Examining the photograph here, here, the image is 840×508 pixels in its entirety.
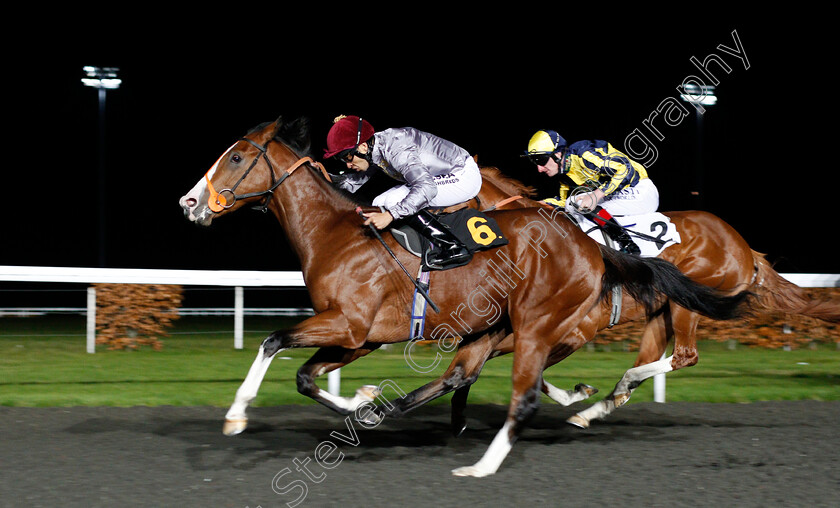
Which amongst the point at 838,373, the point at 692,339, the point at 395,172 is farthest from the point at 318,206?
the point at 838,373

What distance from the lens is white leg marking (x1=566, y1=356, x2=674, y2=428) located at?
4.83 m

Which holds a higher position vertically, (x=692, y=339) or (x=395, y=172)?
(x=395, y=172)

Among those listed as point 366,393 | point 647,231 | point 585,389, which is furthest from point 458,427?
point 647,231

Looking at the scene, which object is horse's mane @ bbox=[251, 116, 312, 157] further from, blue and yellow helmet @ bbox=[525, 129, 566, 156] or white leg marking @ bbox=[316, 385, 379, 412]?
blue and yellow helmet @ bbox=[525, 129, 566, 156]

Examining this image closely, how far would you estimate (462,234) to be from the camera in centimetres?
395

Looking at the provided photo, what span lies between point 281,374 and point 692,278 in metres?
3.45

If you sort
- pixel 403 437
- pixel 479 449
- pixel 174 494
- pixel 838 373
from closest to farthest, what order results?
1. pixel 174 494
2. pixel 479 449
3. pixel 403 437
4. pixel 838 373

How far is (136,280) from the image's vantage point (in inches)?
291

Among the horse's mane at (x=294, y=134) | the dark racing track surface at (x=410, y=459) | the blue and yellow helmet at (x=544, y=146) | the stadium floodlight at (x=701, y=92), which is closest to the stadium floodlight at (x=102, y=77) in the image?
the stadium floodlight at (x=701, y=92)

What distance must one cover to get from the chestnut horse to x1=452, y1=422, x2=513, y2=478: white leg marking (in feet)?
0.10

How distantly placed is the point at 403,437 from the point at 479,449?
52cm

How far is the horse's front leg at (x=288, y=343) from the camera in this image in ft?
11.8

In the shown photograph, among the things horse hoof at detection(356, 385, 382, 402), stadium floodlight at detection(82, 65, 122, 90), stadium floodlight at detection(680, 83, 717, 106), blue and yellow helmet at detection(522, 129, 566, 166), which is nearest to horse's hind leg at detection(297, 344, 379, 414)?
horse hoof at detection(356, 385, 382, 402)

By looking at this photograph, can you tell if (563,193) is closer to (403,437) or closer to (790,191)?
(403,437)
